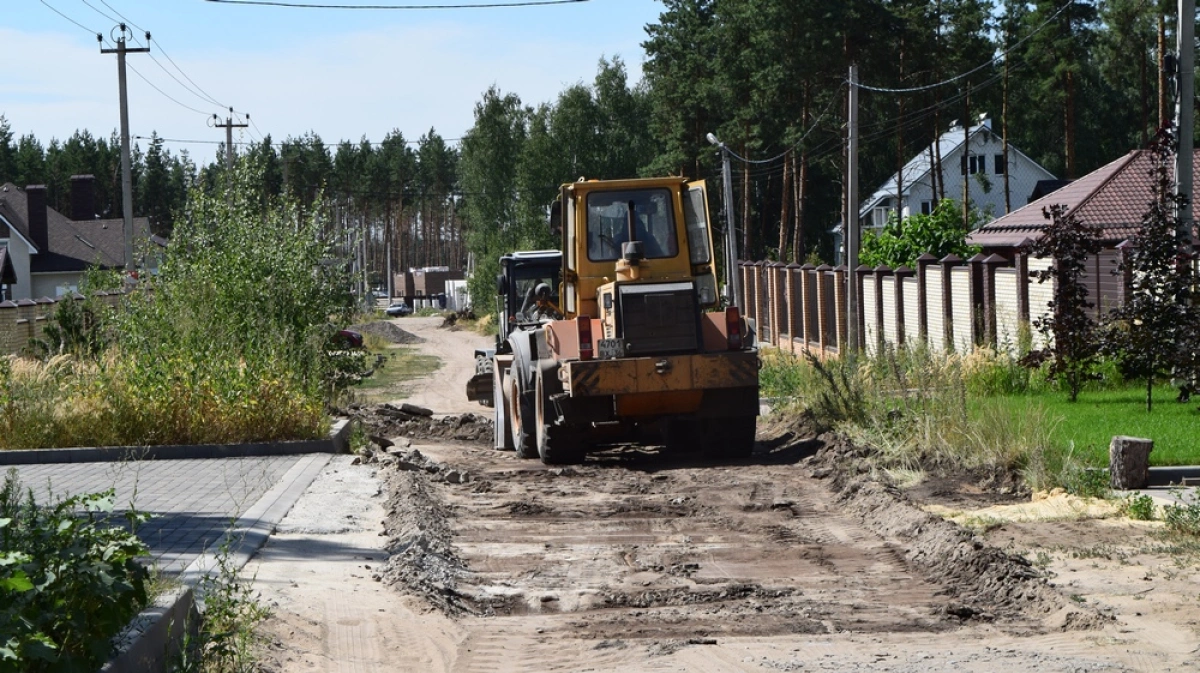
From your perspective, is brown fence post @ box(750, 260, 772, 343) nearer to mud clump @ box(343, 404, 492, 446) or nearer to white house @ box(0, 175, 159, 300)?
mud clump @ box(343, 404, 492, 446)

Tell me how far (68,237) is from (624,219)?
61950mm

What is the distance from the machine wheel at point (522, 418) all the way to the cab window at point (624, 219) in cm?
184

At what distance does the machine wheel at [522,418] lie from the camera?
17.2m

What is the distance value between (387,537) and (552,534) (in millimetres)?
1441

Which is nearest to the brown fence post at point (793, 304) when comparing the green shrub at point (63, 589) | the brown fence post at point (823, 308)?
the brown fence post at point (823, 308)

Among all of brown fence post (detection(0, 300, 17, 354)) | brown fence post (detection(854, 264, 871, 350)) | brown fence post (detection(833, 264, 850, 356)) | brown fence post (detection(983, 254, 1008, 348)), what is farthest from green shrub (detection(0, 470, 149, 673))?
brown fence post (detection(833, 264, 850, 356))

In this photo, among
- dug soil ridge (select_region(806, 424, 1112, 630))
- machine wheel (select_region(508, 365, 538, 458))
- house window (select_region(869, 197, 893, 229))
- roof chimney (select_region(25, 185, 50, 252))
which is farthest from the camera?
house window (select_region(869, 197, 893, 229))

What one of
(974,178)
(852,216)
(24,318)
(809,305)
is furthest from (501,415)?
(974,178)

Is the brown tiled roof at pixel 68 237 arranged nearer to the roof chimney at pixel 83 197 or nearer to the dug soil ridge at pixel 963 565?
the roof chimney at pixel 83 197

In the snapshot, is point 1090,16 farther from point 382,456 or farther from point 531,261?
point 382,456

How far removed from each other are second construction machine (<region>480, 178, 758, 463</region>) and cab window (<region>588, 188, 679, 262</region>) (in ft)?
0.04

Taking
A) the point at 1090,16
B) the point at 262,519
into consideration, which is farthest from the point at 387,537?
the point at 1090,16

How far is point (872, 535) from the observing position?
1134cm

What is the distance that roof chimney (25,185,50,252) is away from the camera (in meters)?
67.5
